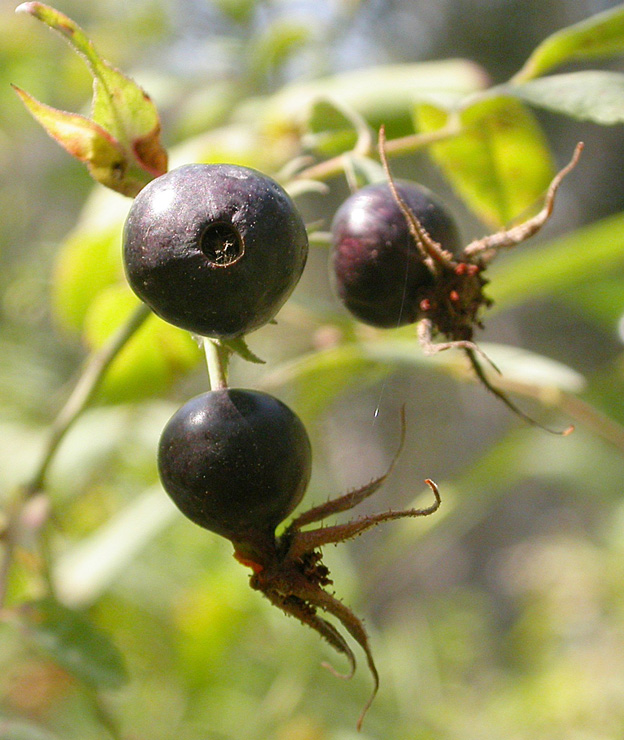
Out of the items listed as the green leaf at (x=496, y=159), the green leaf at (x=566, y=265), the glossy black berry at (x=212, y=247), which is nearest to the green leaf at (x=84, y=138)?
the glossy black berry at (x=212, y=247)

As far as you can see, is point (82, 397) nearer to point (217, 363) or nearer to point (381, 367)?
point (217, 363)

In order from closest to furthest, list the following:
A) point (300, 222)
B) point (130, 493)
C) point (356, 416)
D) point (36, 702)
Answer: point (300, 222)
point (36, 702)
point (130, 493)
point (356, 416)

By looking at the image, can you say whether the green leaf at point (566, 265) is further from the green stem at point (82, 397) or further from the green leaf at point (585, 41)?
the green stem at point (82, 397)

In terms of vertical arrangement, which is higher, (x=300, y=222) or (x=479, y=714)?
(x=300, y=222)

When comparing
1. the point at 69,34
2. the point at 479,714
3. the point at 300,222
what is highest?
the point at 69,34

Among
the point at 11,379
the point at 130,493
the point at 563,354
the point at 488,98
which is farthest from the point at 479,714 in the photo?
the point at 563,354

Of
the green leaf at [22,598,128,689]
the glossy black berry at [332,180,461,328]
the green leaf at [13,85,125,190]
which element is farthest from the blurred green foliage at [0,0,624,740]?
the green leaf at [13,85,125,190]

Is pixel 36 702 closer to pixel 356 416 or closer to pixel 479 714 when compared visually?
pixel 479 714
